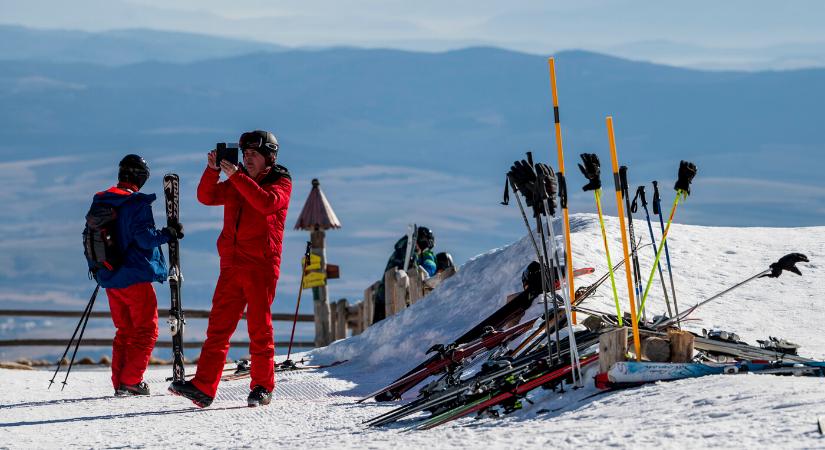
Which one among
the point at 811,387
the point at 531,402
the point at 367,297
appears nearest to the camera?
the point at 811,387

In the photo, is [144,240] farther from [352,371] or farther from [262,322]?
[352,371]

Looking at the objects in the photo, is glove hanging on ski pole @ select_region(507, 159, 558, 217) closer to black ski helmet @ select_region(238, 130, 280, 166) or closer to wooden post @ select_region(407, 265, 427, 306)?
black ski helmet @ select_region(238, 130, 280, 166)

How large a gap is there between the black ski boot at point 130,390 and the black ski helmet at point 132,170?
145cm

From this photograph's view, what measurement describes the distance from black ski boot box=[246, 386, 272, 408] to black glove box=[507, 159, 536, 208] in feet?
8.05

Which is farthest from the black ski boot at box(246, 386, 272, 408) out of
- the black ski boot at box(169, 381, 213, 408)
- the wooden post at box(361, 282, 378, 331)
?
the wooden post at box(361, 282, 378, 331)

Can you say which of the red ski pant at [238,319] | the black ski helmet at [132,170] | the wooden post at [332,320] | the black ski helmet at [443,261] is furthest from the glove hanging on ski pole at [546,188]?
the wooden post at [332,320]

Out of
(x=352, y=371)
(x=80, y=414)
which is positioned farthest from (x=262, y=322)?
(x=352, y=371)

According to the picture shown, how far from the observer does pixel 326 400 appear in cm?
909

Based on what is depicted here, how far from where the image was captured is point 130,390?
947 centimetres

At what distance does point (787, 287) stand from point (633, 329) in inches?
202

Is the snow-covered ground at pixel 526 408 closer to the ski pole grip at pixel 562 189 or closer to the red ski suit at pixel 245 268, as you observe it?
the red ski suit at pixel 245 268

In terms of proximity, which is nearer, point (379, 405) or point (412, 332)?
point (379, 405)

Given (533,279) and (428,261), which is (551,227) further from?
(428,261)

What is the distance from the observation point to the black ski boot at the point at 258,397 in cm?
839
